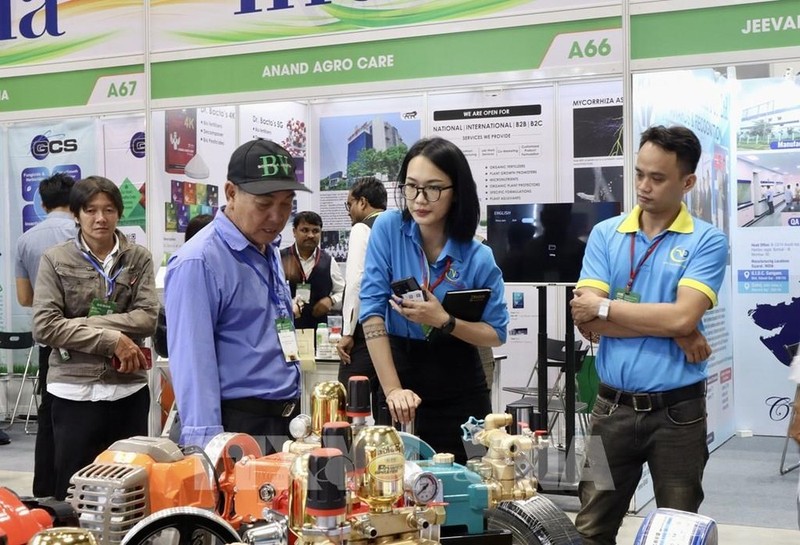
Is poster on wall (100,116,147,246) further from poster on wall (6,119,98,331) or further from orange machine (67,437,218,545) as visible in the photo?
orange machine (67,437,218,545)

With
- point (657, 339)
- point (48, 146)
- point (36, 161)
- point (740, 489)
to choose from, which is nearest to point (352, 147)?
point (48, 146)

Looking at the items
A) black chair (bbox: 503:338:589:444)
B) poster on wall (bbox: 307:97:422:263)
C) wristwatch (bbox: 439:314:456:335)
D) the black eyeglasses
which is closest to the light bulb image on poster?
poster on wall (bbox: 307:97:422:263)

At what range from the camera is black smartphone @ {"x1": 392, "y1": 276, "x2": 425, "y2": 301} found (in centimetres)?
243

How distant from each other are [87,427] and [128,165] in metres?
3.83

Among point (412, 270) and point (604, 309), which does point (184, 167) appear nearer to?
point (412, 270)

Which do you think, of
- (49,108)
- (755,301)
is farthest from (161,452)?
(755,301)

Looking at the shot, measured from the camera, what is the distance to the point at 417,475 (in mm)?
1189

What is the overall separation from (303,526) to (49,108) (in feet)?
16.6

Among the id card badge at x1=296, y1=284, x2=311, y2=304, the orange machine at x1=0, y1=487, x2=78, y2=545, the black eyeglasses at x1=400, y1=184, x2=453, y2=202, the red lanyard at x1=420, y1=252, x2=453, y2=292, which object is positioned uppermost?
the black eyeglasses at x1=400, y1=184, x2=453, y2=202

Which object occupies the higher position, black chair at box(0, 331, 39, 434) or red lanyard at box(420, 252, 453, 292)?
red lanyard at box(420, 252, 453, 292)

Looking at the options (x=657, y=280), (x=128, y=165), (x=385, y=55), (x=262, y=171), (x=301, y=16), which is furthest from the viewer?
(x=128, y=165)

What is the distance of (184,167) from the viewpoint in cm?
597

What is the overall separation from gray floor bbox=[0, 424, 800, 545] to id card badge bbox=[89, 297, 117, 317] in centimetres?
188

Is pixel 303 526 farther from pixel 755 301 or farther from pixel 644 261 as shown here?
pixel 755 301
